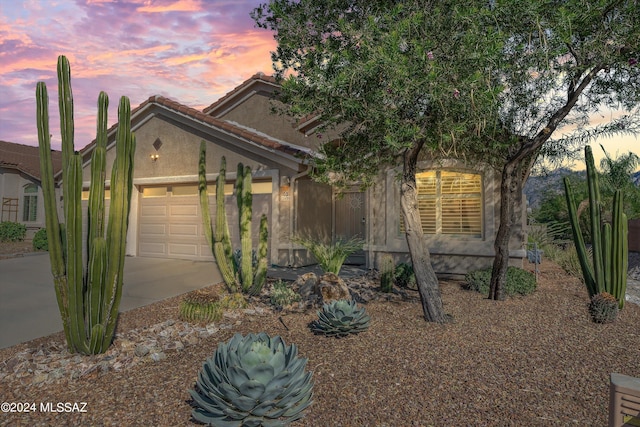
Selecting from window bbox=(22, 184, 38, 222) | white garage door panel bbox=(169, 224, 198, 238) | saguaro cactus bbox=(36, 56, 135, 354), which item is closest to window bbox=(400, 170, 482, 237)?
white garage door panel bbox=(169, 224, 198, 238)

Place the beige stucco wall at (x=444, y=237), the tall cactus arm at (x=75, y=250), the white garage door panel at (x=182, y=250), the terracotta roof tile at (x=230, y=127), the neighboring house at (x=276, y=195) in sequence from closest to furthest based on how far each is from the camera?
the tall cactus arm at (x=75, y=250)
the beige stucco wall at (x=444, y=237)
the neighboring house at (x=276, y=195)
the terracotta roof tile at (x=230, y=127)
the white garage door panel at (x=182, y=250)

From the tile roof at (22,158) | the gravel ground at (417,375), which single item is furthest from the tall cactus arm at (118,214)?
the tile roof at (22,158)

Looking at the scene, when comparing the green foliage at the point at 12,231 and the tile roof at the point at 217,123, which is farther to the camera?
the green foliage at the point at 12,231

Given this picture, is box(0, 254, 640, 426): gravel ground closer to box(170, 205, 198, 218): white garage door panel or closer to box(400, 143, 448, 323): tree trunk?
box(400, 143, 448, 323): tree trunk

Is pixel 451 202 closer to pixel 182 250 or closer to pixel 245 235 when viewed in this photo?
pixel 245 235

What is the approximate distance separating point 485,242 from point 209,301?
6811 mm

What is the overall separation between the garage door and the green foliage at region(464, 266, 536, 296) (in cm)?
674

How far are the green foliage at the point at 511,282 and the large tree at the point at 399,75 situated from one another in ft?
8.17

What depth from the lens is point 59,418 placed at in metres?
3.50

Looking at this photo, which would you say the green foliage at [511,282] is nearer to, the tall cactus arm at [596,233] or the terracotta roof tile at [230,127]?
the tall cactus arm at [596,233]

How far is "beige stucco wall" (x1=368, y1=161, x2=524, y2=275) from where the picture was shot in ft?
32.2

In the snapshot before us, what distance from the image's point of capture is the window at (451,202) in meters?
10.3

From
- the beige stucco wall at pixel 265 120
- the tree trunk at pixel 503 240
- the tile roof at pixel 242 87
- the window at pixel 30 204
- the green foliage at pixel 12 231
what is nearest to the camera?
the tree trunk at pixel 503 240

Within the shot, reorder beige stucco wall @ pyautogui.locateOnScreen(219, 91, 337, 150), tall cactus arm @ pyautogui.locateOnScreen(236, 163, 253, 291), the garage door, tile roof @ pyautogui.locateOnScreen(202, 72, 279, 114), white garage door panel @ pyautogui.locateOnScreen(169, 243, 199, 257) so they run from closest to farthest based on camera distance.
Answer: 1. tall cactus arm @ pyautogui.locateOnScreen(236, 163, 253, 291)
2. the garage door
3. white garage door panel @ pyautogui.locateOnScreen(169, 243, 199, 257)
4. beige stucco wall @ pyautogui.locateOnScreen(219, 91, 337, 150)
5. tile roof @ pyautogui.locateOnScreen(202, 72, 279, 114)
